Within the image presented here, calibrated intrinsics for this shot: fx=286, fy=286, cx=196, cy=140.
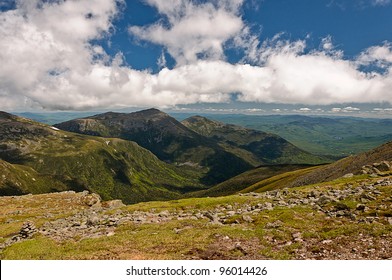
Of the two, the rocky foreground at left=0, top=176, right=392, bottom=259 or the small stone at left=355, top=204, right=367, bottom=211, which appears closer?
the rocky foreground at left=0, top=176, right=392, bottom=259

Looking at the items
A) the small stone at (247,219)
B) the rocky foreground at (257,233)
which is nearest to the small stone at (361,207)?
the rocky foreground at (257,233)

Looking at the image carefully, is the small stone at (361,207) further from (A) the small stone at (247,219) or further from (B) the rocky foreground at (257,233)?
(A) the small stone at (247,219)

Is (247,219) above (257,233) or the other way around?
the other way around

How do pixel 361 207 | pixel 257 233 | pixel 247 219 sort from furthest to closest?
pixel 247 219 < pixel 361 207 < pixel 257 233

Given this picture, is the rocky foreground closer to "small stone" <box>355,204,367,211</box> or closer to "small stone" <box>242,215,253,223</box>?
"small stone" <box>242,215,253,223</box>

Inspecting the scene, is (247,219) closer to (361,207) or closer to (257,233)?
(257,233)

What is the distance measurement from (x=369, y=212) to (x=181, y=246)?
24260 mm

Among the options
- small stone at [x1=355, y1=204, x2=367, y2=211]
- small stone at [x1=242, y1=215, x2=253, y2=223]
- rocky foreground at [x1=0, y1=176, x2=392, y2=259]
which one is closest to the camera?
rocky foreground at [x1=0, y1=176, x2=392, y2=259]

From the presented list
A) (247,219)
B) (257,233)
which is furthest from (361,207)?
(257,233)

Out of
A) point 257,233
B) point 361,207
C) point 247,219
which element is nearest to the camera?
point 257,233

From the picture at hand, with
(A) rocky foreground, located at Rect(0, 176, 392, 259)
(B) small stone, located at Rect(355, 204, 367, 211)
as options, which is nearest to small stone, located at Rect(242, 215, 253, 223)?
(A) rocky foreground, located at Rect(0, 176, 392, 259)
